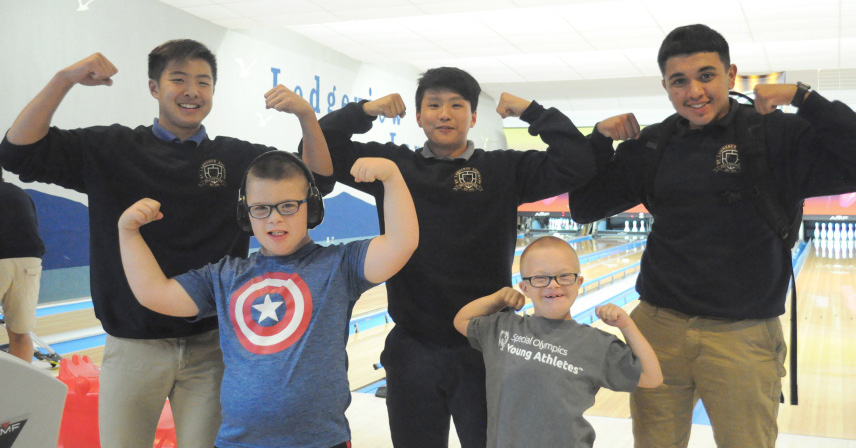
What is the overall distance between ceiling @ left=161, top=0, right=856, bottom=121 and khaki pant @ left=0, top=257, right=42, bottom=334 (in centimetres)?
393

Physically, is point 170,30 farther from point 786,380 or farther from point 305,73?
point 786,380

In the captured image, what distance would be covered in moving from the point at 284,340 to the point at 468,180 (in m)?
0.67

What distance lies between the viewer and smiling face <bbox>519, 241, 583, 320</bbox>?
1.63 meters

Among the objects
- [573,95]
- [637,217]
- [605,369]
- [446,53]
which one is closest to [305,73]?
[446,53]

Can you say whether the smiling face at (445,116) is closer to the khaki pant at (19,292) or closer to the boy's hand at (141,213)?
the boy's hand at (141,213)

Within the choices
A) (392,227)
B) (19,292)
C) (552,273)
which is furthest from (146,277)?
(19,292)

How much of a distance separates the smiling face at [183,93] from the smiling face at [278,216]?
463mm

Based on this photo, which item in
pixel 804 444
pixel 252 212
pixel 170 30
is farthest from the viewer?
pixel 170 30

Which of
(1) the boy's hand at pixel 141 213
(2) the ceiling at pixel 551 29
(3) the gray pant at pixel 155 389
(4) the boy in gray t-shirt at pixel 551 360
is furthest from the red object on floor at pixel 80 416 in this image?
(2) the ceiling at pixel 551 29

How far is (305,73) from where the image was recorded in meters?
9.26

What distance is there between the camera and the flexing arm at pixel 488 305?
1.69 m

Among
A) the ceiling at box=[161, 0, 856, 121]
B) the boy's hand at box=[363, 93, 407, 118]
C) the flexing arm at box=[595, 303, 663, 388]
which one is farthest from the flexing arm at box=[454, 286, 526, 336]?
the ceiling at box=[161, 0, 856, 121]

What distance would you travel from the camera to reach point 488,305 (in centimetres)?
171

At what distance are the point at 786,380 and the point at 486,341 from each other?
347 cm
